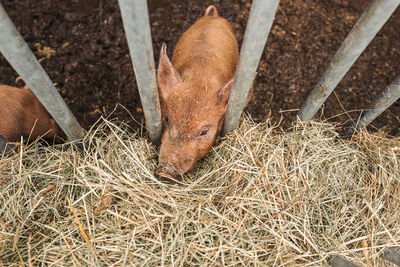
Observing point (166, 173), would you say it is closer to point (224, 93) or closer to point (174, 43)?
point (224, 93)

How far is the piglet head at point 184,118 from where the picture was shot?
237 centimetres

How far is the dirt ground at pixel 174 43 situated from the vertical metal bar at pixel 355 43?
1.41 m

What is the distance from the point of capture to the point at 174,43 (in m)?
4.34

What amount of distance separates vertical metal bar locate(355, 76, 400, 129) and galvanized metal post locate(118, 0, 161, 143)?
1.80 m

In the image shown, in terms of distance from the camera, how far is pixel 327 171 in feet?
7.75

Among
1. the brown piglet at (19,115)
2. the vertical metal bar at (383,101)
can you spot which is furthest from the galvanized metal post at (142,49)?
the vertical metal bar at (383,101)

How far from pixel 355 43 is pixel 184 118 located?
1.32 meters

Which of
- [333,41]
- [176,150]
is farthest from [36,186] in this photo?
[333,41]

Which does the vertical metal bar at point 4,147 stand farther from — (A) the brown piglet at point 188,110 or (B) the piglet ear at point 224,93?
(B) the piglet ear at point 224,93

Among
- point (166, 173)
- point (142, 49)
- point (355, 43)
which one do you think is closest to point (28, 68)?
point (142, 49)

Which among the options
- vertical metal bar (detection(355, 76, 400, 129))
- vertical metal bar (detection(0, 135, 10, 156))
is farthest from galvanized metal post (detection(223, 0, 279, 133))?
vertical metal bar (detection(0, 135, 10, 156))

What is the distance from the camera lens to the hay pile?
1883mm

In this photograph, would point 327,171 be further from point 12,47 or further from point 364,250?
point 12,47

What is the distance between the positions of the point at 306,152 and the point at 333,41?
9.21 feet
